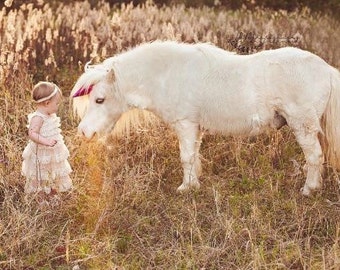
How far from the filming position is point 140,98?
18.8ft

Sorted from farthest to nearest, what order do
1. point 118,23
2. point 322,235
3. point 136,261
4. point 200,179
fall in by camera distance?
point 118,23
point 200,179
point 322,235
point 136,261

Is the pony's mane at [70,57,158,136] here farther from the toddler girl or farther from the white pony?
the toddler girl

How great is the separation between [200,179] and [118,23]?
3.99m

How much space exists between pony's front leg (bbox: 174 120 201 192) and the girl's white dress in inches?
38.8

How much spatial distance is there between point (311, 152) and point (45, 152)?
217 cm

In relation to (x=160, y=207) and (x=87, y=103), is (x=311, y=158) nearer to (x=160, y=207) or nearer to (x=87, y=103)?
(x=160, y=207)

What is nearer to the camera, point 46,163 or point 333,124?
point 46,163

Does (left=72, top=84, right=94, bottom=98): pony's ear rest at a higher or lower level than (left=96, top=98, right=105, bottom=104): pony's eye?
higher

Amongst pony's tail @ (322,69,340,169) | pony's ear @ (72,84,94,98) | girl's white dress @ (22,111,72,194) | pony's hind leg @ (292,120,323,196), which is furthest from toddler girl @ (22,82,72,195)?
pony's tail @ (322,69,340,169)

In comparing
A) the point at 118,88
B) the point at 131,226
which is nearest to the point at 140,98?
the point at 118,88

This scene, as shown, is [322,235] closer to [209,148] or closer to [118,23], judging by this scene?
[209,148]

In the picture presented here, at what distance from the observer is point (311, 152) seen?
220 inches

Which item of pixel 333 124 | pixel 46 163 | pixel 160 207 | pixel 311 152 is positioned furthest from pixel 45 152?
pixel 333 124

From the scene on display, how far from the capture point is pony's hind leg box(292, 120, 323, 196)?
217 inches
